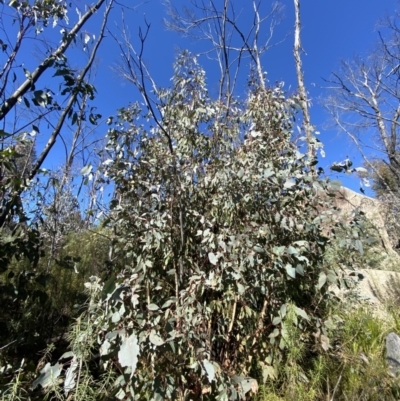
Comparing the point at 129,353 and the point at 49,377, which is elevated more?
the point at 129,353

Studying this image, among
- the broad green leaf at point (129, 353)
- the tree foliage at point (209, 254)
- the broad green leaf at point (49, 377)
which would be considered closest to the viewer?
the broad green leaf at point (129, 353)

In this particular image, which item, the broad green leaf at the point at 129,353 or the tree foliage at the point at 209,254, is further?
the tree foliage at the point at 209,254

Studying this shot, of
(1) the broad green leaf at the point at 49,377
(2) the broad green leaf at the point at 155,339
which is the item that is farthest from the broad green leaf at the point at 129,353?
(1) the broad green leaf at the point at 49,377

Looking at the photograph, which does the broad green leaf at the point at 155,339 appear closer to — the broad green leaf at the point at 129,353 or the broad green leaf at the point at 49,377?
the broad green leaf at the point at 129,353

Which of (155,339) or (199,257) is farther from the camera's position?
(199,257)

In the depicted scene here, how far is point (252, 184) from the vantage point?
5.39ft

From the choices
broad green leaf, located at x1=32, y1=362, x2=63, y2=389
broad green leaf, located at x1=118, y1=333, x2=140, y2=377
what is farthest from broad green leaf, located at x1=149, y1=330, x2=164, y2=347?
broad green leaf, located at x1=32, y1=362, x2=63, y2=389

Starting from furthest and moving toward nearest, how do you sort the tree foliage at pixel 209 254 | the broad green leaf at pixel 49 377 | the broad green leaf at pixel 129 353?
the tree foliage at pixel 209 254 < the broad green leaf at pixel 49 377 < the broad green leaf at pixel 129 353

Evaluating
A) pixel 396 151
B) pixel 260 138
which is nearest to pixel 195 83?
pixel 260 138

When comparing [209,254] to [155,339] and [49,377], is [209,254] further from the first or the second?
[49,377]

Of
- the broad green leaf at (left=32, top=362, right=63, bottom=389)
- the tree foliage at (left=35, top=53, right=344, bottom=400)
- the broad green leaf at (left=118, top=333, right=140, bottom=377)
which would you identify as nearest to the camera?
the broad green leaf at (left=118, top=333, right=140, bottom=377)

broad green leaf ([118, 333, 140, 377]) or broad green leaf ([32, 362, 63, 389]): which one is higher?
broad green leaf ([118, 333, 140, 377])

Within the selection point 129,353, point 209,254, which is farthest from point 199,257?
point 129,353

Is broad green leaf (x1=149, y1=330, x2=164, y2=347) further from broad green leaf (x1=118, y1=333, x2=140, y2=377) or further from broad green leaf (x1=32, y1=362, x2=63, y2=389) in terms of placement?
broad green leaf (x1=32, y1=362, x2=63, y2=389)
